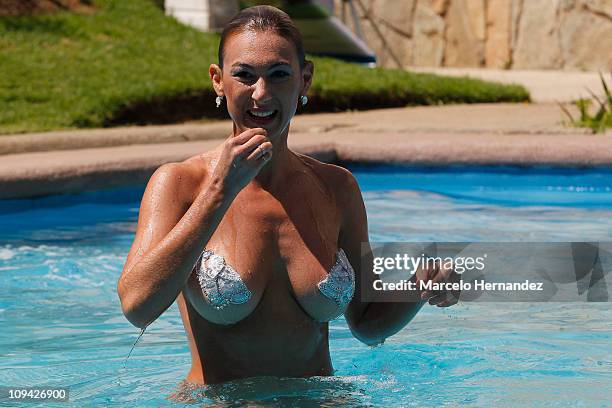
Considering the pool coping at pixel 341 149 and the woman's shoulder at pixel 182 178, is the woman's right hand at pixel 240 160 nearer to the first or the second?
the woman's shoulder at pixel 182 178

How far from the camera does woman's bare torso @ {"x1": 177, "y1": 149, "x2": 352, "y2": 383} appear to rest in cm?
254

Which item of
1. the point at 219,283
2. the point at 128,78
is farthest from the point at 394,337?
the point at 128,78

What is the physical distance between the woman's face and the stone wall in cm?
1069

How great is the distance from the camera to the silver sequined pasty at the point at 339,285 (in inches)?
101

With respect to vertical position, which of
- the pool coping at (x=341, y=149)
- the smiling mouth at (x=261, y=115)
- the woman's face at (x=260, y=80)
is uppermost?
the woman's face at (x=260, y=80)

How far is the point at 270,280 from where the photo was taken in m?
2.58

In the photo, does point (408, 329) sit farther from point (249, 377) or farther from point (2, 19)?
point (2, 19)

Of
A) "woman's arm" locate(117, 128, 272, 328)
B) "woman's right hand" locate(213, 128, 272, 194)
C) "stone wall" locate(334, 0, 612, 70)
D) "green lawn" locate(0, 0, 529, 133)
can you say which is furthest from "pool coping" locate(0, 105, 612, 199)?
"stone wall" locate(334, 0, 612, 70)

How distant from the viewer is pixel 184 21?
11.1 meters

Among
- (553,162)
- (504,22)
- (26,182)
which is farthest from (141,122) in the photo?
(504,22)

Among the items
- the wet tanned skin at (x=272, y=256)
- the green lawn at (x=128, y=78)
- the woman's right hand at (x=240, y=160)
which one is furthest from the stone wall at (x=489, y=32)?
the woman's right hand at (x=240, y=160)

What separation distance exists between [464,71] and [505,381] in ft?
32.0

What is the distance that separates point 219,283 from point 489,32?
11.7 m

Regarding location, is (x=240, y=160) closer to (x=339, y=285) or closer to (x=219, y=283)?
(x=219, y=283)
